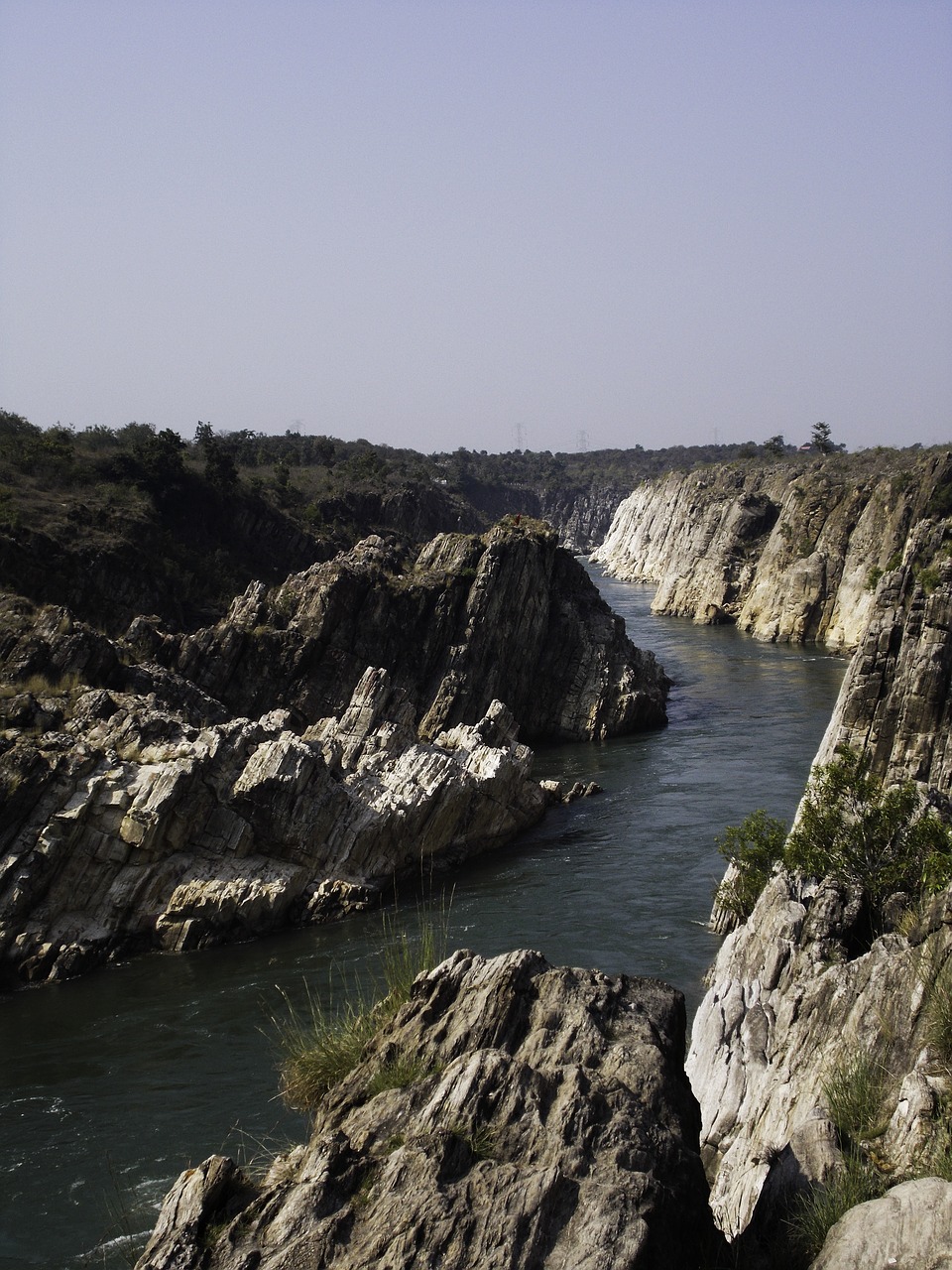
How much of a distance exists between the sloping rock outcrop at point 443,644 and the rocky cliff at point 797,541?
15206 mm

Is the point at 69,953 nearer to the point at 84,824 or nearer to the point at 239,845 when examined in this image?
the point at 84,824

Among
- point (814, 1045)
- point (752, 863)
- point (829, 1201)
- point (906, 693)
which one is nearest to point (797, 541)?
point (906, 693)

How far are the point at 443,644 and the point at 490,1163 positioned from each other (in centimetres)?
4463

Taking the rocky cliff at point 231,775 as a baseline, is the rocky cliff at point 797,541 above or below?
above

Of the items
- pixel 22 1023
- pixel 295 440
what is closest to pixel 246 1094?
pixel 22 1023

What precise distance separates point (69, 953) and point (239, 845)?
4756mm

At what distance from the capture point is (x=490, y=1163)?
757 cm

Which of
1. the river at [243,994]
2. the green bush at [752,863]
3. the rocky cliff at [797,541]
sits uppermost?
the rocky cliff at [797,541]

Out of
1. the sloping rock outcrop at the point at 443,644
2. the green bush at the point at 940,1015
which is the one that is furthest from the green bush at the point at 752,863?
the sloping rock outcrop at the point at 443,644

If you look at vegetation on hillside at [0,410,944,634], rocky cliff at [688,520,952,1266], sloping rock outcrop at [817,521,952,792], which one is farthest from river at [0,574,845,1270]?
vegetation on hillside at [0,410,944,634]

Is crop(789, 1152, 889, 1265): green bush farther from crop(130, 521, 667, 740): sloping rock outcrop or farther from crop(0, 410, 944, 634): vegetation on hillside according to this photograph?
crop(0, 410, 944, 634): vegetation on hillside

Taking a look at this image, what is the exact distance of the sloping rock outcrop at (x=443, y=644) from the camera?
46.6 metres

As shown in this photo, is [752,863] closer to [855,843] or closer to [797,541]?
[855,843]

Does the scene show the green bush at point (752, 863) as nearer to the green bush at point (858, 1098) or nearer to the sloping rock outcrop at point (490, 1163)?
the green bush at point (858, 1098)
